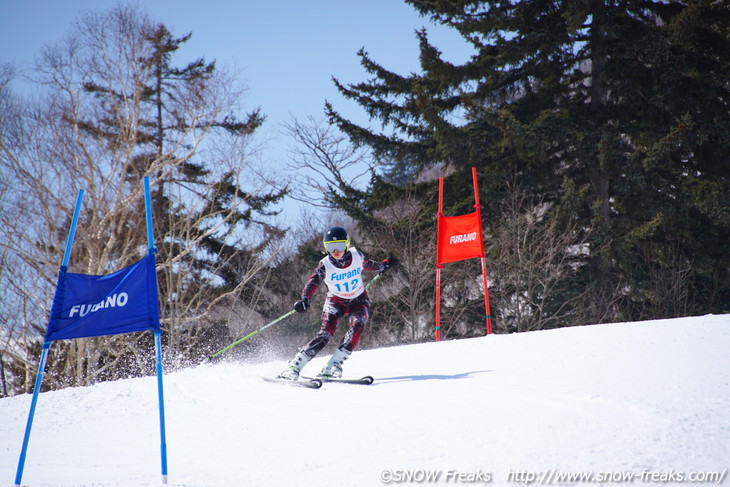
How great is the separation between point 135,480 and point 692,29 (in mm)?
16142

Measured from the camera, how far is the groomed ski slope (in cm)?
282

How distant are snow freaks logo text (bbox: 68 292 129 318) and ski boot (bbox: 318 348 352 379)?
286 cm

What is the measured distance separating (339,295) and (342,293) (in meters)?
0.05

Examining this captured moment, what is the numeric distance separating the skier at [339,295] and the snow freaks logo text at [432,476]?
3.18 metres

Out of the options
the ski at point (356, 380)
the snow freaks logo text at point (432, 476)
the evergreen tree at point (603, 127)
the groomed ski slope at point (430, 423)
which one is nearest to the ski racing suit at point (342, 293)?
the ski at point (356, 380)

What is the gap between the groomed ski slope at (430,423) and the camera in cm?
282

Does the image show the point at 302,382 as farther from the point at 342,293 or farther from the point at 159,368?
the point at 159,368

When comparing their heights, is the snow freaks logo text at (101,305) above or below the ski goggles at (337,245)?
below

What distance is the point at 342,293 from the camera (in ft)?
20.7

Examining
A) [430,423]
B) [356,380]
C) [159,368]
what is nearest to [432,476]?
[430,423]

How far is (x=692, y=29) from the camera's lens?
13.8 m

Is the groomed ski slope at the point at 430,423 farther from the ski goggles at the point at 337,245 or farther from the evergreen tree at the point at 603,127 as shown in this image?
the evergreen tree at the point at 603,127

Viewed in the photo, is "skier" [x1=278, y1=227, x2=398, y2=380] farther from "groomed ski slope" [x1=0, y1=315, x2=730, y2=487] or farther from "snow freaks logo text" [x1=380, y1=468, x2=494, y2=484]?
"snow freaks logo text" [x1=380, y1=468, x2=494, y2=484]

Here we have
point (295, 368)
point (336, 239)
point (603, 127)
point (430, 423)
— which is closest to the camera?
point (430, 423)
